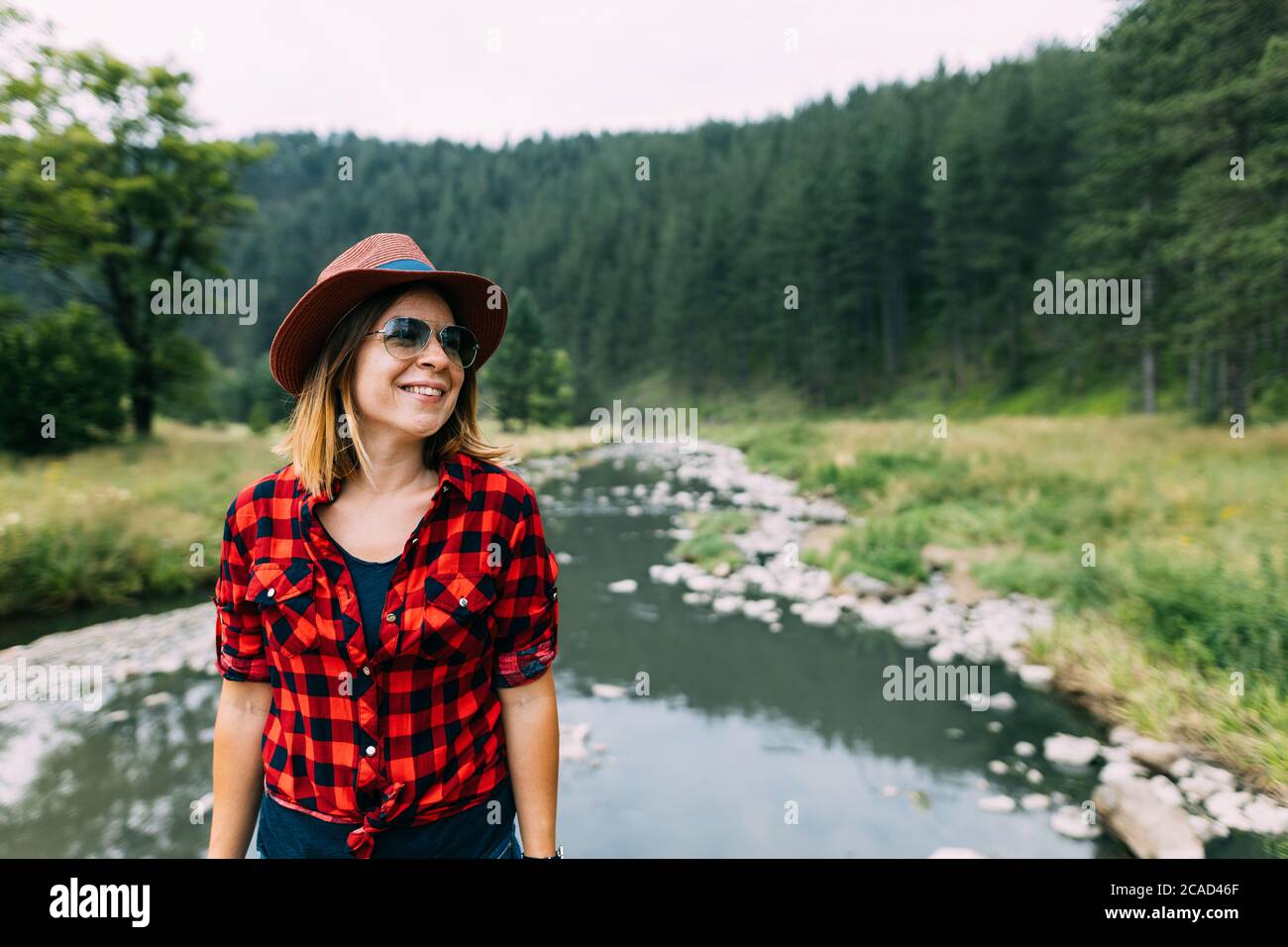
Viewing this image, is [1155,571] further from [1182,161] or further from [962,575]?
[1182,161]

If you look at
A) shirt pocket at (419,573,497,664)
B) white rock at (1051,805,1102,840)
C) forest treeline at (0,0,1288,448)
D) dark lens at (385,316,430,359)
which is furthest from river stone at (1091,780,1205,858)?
forest treeline at (0,0,1288,448)

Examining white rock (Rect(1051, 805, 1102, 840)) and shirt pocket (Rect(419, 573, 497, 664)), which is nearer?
shirt pocket (Rect(419, 573, 497, 664))

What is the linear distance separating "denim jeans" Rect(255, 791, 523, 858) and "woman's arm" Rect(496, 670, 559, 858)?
0.08 meters

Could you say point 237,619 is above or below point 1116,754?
above

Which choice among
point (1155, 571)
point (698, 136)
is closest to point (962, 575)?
point (1155, 571)

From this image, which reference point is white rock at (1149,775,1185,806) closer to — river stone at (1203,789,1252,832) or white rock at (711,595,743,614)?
river stone at (1203,789,1252,832)

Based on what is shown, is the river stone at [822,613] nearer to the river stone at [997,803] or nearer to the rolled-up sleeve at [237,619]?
the river stone at [997,803]

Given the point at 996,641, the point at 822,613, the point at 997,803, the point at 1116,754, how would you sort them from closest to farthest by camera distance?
the point at 997,803 < the point at 1116,754 < the point at 996,641 < the point at 822,613

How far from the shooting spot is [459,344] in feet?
5.55

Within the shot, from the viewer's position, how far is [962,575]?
916 cm

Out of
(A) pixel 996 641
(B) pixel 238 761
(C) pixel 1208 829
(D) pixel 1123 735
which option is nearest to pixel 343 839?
(B) pixel 238 761

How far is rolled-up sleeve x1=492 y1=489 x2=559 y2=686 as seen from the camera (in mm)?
1606

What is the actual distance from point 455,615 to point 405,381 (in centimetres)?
58

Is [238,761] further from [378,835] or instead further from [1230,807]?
[1230,807]
